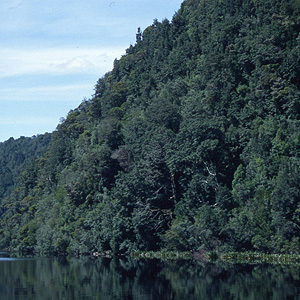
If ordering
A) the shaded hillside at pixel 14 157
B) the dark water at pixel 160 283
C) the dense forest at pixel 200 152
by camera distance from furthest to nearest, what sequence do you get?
the shaded hillside at pixel 14 157 < the dense forest at pixel 200 152 < the dark water at pixel 160 283

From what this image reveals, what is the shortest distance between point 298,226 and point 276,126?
12525 mm

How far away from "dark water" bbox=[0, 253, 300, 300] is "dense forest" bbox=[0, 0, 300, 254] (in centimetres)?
887

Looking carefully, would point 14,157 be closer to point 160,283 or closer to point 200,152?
point 200,152

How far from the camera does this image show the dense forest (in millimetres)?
52031

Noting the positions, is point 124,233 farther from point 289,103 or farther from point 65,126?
point 65,126

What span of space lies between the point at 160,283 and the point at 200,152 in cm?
2599

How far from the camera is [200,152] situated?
57.8 meters

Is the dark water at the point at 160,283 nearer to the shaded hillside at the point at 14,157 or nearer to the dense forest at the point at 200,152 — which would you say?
the dense forest at the point at 200,152

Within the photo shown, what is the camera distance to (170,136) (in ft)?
218

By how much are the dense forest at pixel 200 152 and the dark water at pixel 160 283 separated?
887 cm

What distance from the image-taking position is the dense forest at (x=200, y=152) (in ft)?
171

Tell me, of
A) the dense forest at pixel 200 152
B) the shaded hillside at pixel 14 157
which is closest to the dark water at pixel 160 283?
the dense forest at pixel 200 152

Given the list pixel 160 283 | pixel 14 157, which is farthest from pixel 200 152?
pixel 14 157

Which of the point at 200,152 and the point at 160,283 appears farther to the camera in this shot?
the point at 200,152
